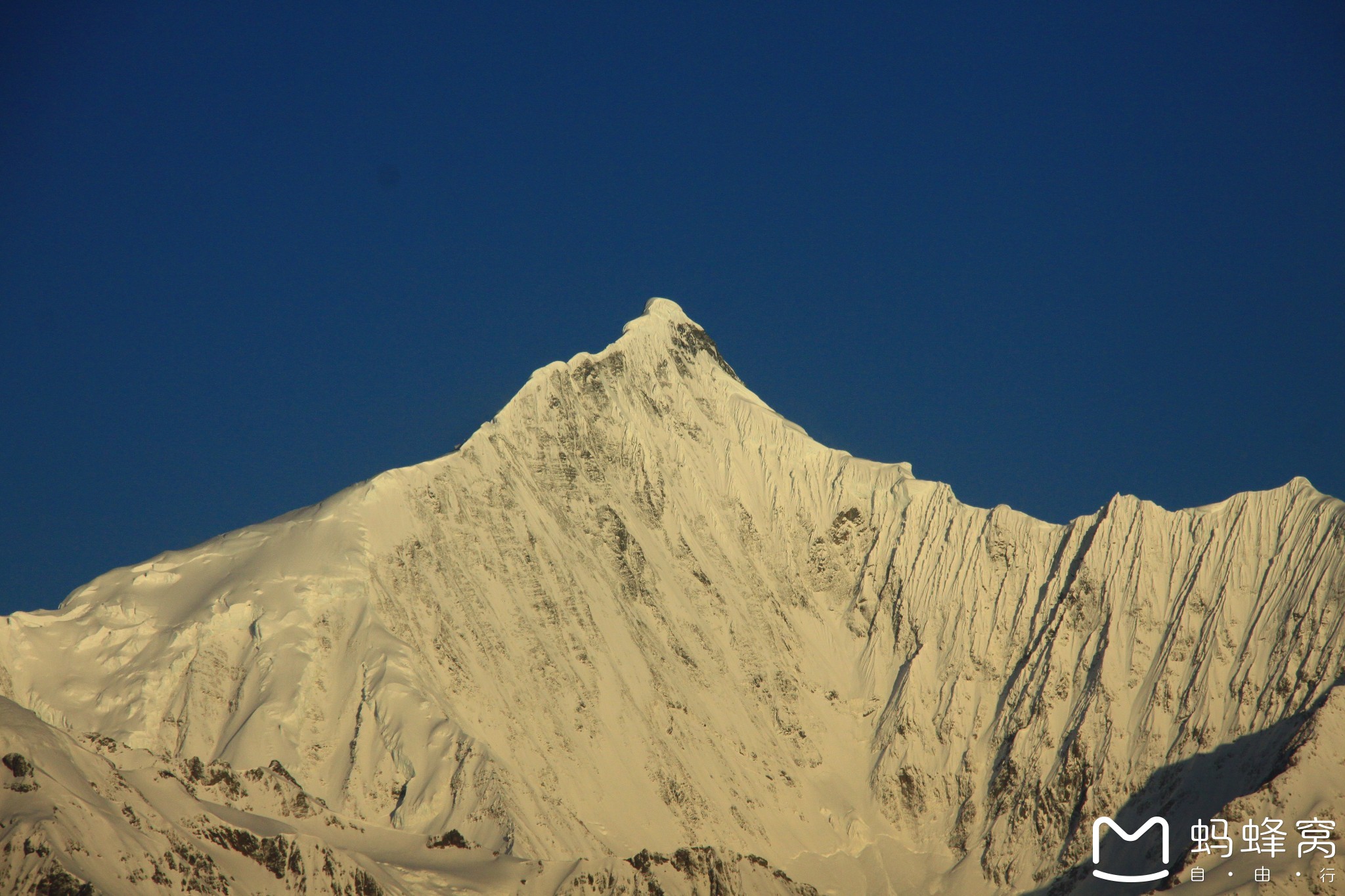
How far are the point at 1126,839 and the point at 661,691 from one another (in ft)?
141

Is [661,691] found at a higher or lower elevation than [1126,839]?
higher

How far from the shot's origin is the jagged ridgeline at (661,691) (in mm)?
164375

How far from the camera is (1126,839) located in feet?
564

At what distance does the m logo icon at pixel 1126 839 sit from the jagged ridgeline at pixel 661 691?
1178 millimetres

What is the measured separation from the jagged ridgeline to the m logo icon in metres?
1.18

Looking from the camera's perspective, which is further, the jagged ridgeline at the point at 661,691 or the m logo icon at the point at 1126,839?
the m logo icon at the point at 1126,839

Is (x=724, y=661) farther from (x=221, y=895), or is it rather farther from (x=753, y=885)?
(x=221, y=895)

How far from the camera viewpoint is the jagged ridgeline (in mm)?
164375

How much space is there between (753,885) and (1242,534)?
61.3m

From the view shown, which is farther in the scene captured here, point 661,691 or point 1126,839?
point 661,691

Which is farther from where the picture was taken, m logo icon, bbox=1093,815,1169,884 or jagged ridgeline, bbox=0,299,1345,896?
m logo icon, bbox=1093,815,1169,884

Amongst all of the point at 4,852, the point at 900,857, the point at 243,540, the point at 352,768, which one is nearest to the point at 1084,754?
the point at 900,857

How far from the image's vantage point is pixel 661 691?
186 m

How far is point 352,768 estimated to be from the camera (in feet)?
542
